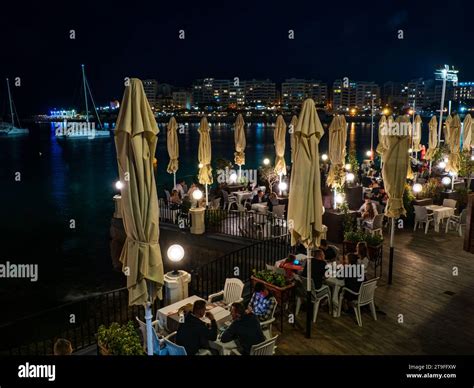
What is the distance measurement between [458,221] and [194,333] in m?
10.6

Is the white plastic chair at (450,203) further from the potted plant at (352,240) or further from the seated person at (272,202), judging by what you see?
the seated person at (272,202)

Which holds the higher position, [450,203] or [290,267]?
[450,203]

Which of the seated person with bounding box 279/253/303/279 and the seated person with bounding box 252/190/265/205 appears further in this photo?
the seated person with bounding box 252/190/265/205

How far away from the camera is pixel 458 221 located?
527 inches

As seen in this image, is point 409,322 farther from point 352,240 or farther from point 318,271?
point 352,240

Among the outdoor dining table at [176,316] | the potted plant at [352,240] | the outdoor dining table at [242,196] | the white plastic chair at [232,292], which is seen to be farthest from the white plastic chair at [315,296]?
the outdoor dining table at [242,196]

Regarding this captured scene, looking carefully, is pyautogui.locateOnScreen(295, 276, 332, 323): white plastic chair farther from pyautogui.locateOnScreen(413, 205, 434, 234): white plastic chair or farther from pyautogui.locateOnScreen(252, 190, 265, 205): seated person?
pyautogui.locateOnScreen(252, 190, 265, 205): seated person

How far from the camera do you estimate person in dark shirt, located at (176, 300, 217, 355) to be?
618cm

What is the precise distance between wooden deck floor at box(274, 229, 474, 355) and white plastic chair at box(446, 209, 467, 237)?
2.50 meters

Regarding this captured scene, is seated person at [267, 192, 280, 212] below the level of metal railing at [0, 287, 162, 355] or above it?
above

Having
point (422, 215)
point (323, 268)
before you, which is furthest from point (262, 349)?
point (422, 215)

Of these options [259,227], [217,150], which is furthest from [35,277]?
[217,150]

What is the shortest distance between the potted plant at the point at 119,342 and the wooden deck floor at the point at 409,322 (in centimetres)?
243

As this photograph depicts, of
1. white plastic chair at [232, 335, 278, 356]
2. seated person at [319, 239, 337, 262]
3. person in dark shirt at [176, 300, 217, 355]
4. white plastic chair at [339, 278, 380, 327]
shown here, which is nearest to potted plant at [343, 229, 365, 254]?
seated person at [319, 239, 337, 262]
